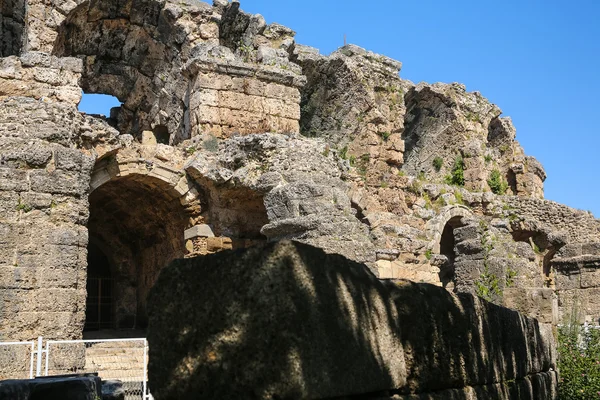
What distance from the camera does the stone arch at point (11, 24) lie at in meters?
14.8

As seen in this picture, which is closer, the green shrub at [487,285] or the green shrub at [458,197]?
the green shrub at [487,285]

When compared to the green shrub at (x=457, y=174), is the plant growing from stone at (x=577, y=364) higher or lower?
lower

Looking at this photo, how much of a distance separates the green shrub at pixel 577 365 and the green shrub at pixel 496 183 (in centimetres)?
1091

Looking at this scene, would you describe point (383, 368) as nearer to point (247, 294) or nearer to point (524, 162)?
point (247, 294)

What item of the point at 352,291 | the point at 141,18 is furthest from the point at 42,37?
the point at 352,291

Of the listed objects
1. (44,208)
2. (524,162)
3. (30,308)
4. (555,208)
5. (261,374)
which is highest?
A: (524,162)

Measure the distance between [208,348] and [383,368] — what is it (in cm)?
92

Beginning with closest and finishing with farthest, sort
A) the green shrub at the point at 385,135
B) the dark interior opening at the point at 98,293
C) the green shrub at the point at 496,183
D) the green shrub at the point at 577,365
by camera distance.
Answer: the green shrub at the point at 577,365, the dark interior opening at the point at 98,293, the green shrub at the point at 385,135, the green shrub at the point at 496,183

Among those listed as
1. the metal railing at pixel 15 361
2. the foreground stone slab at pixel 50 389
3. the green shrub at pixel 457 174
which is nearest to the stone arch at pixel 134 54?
the metal railing at pixel 15 361

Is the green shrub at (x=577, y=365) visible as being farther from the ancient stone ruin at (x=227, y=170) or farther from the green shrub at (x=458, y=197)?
the green shrub at (x=458, y=197)

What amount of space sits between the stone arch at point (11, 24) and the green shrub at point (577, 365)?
11.7 meters

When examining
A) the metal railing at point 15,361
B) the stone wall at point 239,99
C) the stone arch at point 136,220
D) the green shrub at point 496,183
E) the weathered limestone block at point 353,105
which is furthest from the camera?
the green shrub at point 496,183

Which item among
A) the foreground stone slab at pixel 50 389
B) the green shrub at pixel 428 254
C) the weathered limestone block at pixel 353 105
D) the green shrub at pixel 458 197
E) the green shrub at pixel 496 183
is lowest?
the foreground stone slab at pixel 50 389

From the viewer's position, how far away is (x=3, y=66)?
1102 centimetres
